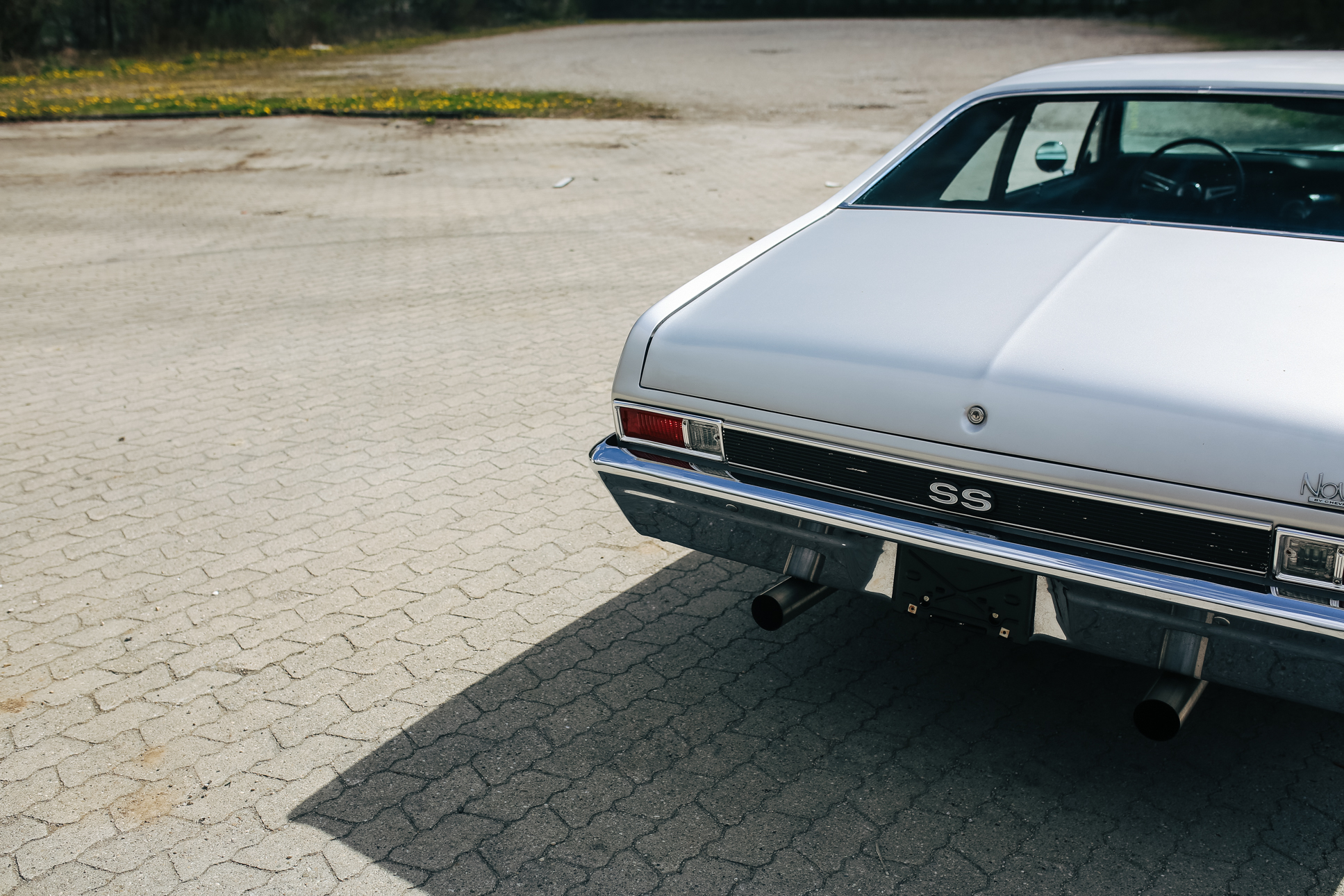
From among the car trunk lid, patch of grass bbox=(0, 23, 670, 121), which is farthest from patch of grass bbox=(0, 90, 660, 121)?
the car trunk lid

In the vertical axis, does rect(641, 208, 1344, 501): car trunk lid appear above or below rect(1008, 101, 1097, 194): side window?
below

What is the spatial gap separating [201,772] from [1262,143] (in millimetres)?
4580

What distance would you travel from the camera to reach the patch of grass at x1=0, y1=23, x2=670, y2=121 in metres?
17.9

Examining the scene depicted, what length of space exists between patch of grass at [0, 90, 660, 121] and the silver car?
50.1 feet

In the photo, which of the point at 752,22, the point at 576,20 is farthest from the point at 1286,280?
the point at 576,20

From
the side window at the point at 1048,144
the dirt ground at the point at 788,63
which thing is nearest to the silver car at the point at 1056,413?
the side window at the point at 1048,144

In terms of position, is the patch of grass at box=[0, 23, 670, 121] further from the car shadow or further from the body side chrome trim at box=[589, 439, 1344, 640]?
the body side chrome trim at box=[589, 439, 1344, 640]

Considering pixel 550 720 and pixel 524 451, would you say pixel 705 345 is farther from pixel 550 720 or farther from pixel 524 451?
pixel 524 451

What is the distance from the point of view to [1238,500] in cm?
217

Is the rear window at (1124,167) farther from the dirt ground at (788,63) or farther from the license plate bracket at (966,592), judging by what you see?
the dirt ground at (788,63)

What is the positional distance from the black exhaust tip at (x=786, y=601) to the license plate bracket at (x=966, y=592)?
276 millimetres

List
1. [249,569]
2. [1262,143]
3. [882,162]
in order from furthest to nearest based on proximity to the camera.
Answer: [1262,143], [249,569], [882,162]

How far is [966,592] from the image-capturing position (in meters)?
2.53

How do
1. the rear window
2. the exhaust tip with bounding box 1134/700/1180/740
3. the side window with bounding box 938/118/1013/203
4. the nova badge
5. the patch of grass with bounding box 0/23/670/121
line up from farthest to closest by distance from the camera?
the patch of grass with bounding box 0/23/670/121 → the side window with bounding box 938/118/1013/203 → the rear window → the exhaust tip with bounding box 1134/700/1180/740 → the nova badge
